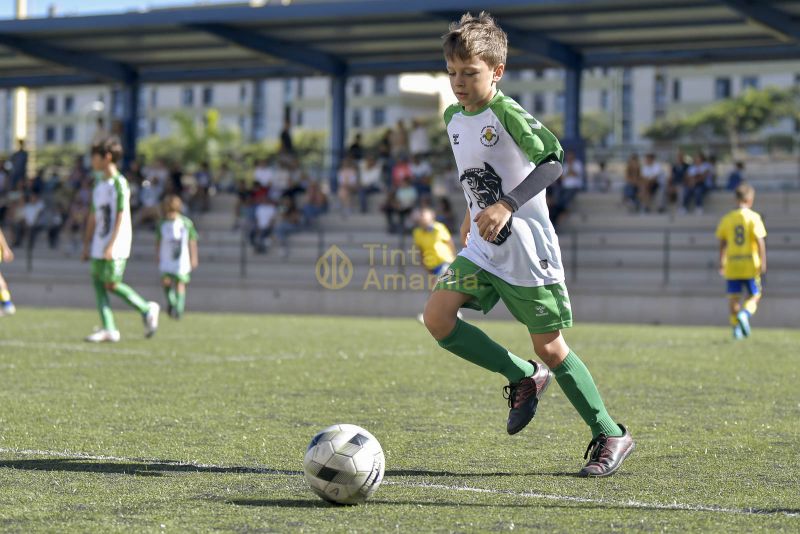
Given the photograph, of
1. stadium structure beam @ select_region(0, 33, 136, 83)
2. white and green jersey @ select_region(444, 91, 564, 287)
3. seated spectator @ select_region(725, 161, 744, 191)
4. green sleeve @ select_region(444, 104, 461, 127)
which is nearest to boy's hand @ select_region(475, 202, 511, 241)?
white and green jersey @ select_region(444, 91, 564, 287)

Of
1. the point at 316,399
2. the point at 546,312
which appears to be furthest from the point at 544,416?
the point at 546,312

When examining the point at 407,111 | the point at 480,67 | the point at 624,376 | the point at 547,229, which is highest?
the point at 407,111

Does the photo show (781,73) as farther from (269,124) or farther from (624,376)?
(624,376)

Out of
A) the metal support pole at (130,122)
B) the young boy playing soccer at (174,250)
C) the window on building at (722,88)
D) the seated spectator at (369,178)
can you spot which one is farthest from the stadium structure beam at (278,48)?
the window on building at (722,88)

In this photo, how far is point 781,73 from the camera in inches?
3130

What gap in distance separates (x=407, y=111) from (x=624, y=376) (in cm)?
8467

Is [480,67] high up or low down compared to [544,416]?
up

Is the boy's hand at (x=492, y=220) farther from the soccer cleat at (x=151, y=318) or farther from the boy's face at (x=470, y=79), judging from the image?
the soccer cleat at (x=151, y=318)

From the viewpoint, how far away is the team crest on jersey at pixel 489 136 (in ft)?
18.2

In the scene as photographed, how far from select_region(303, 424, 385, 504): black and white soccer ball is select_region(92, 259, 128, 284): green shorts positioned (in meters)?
8.16

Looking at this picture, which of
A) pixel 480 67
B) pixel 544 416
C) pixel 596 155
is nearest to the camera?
pixel 480 67

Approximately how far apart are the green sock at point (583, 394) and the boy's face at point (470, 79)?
3.97 feet

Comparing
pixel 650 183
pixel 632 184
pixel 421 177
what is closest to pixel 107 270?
pixel 421 177

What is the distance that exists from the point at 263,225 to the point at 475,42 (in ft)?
62.7
